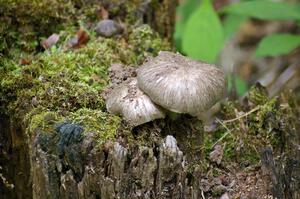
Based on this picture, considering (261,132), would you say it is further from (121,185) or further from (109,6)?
(109,6)

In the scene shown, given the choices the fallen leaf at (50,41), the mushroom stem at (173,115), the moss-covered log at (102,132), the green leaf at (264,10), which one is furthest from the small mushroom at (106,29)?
the mushroom stem at (173,115)

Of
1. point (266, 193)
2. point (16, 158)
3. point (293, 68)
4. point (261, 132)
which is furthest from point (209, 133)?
point (293, 68)

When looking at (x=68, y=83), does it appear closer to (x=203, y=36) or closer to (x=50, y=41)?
(x=50, y=41)

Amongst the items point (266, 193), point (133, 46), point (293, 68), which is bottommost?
point (293, 68)

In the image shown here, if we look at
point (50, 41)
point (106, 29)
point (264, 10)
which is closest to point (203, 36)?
point (264, 10)

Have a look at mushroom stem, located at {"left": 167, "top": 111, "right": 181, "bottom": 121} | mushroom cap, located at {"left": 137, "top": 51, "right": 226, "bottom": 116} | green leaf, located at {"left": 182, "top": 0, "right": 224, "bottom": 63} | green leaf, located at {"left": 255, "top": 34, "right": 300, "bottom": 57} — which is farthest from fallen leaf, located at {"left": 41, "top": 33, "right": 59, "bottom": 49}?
green leaf, located at {"left": 255, "top": 34, "right": 300, "bottom": 57}

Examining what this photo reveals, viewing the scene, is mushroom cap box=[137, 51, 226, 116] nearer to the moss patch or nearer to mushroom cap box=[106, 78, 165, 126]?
mushroom cap box=[106, 78, 165, 126]
